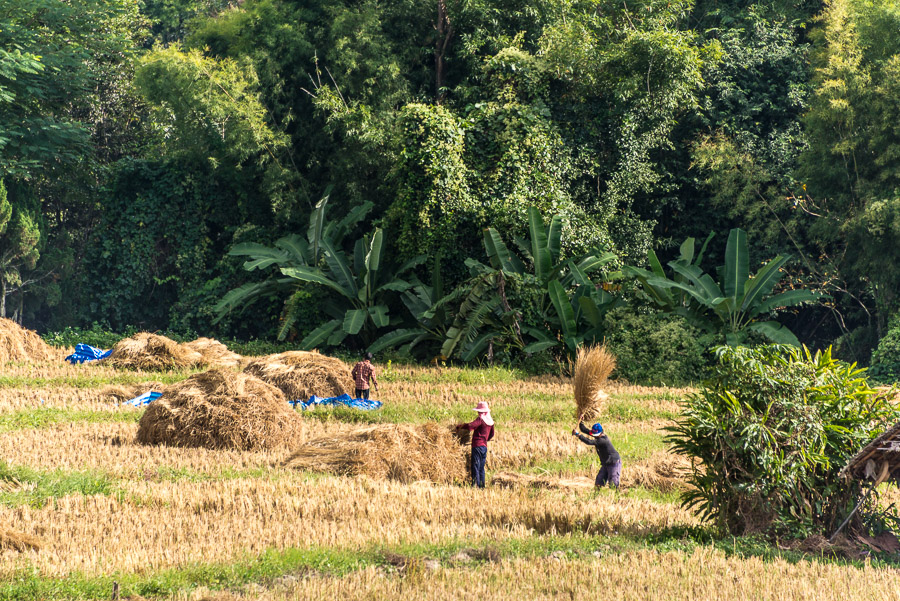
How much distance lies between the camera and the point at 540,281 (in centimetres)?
1827

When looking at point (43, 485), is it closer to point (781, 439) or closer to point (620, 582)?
point (620, 582)

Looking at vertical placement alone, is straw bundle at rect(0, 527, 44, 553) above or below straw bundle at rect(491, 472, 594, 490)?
above

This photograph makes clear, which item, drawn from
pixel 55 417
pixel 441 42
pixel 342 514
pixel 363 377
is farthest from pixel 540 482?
pixel 441 42

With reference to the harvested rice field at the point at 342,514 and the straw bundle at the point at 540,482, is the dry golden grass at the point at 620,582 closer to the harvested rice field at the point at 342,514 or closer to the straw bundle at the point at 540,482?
the harvested rice field at the point at 342,514

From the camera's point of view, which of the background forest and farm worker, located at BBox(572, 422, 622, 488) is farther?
the background forest

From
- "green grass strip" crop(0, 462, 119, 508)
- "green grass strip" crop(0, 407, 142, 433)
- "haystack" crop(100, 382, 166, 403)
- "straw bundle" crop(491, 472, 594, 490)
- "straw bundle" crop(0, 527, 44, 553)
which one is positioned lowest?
"straw bundle" crop(491, 472, 594, 490)

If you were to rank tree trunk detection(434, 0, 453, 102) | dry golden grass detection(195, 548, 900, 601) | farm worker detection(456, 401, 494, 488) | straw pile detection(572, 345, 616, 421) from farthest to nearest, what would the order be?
tree trunk detection(434, 0, 453, 102) → straw pile detection(572, 345, 616, 421) → farm worker detection(456, 401, 494, 488) → dry golden grass detection(195, 548, 900, 601)

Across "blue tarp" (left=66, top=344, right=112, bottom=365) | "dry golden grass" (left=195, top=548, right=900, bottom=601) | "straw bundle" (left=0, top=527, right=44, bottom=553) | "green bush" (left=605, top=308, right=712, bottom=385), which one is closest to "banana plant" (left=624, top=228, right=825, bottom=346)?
"green bush" (left=605, top=308, right=712, bottom=385)

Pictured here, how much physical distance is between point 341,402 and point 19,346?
26.1ft

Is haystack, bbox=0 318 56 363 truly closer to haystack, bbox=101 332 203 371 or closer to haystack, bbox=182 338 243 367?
haystack, bbox=101 332 203 371

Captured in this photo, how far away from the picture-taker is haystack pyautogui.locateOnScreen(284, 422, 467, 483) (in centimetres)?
1000

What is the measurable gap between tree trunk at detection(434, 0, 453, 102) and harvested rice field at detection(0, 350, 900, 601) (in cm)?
1109

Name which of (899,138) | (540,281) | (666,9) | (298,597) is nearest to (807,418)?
(298,597)

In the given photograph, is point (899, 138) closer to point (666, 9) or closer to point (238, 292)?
point (666, 9)
